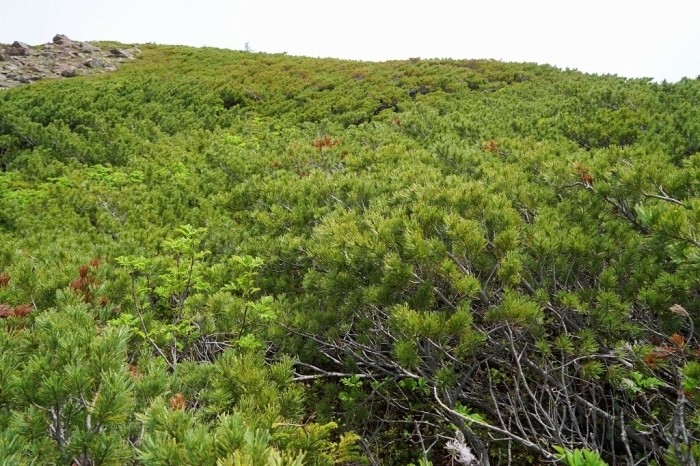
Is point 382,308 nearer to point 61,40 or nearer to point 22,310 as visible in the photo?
point 22,310

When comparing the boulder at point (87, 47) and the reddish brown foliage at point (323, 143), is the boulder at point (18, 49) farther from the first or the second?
the reddish brown foliage at point (323, 143)

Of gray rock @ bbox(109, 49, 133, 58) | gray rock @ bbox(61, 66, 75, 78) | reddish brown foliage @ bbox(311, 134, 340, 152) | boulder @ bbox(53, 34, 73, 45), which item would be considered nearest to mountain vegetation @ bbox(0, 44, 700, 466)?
reddish brown foliage @ bbox(311, 134, 340, 152)

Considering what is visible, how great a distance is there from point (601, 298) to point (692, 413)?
2.44 ft

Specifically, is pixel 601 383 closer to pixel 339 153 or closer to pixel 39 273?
pixel 39 273

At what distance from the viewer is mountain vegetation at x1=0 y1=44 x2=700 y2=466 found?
1.69 meters

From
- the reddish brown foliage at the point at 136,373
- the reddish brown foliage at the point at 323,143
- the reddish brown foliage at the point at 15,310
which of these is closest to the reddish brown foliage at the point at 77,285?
the reddish brown foliage at the point at 15,310

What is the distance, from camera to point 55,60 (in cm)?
2400

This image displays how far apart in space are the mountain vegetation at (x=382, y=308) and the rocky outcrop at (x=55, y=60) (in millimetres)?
17226

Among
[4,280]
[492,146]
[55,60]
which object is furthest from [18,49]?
[492,146]

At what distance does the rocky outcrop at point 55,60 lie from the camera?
21.3 m

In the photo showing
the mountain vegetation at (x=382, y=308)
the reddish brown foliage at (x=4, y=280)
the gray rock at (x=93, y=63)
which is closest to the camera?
the mountain vegetation at (x=382, y=308)

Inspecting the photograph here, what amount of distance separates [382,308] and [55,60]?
2884cm

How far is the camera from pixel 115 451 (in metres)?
1.54

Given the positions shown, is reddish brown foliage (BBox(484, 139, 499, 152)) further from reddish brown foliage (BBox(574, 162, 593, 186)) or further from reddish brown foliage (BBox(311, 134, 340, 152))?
reddish brown foliage (BBox(311, 134, 340, 152))
